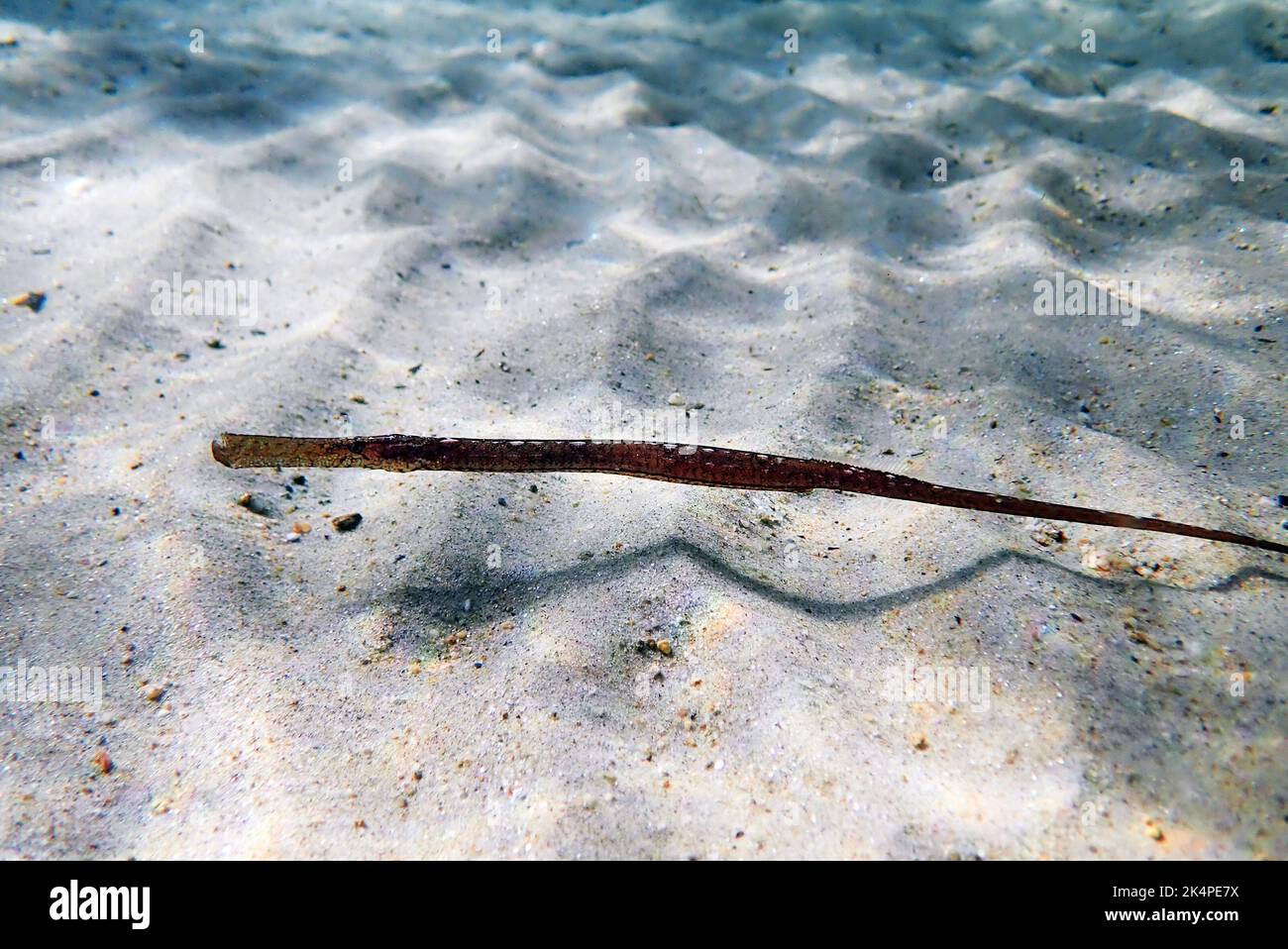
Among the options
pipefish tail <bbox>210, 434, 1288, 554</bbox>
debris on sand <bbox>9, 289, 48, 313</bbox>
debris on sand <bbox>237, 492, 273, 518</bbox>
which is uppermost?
debris on sand <bbox>9, 289, 48, 313</bbox>

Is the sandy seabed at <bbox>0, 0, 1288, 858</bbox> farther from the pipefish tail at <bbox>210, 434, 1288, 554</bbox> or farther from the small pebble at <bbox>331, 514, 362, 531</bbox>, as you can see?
the pipefish tail at <bbox>210, 434, 1288, 554</bbox>

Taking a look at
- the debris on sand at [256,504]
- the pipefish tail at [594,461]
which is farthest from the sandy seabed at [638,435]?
the pipefish tail at [594,461]

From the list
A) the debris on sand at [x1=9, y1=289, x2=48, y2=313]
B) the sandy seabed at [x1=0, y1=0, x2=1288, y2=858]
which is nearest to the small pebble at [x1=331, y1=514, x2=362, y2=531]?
the sandy seabed at [x1=0, y1=0, x2=1288, y2=858]

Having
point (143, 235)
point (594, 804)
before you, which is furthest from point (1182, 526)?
point (143, 235)

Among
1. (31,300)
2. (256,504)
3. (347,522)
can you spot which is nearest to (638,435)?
(347,522)

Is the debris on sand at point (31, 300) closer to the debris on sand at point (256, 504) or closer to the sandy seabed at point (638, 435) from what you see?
the sandy seabed at point (638, 435)

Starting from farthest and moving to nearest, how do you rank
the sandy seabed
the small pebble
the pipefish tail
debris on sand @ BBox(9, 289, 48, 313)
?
debris on sand @ BBox(9, 289, 48, 313), the small pebble, the pipefish tail, the sandy seabed
